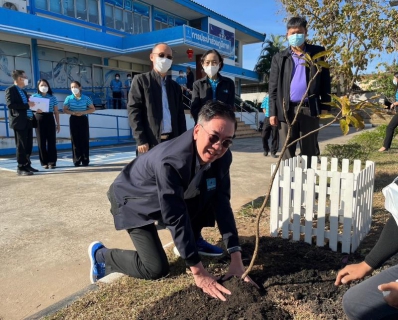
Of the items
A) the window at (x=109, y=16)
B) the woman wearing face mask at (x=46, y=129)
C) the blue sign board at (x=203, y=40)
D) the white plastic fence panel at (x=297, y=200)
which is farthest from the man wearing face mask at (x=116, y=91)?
the white plastic fence panel at (x=297, y=200)

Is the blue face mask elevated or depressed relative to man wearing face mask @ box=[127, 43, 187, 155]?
elevated

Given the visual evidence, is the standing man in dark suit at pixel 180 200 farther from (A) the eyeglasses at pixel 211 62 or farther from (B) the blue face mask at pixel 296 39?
(B) the blue face mask at pixel 296 39

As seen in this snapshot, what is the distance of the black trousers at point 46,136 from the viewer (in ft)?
22.4

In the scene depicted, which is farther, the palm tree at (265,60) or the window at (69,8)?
the palm tree at (265,60)

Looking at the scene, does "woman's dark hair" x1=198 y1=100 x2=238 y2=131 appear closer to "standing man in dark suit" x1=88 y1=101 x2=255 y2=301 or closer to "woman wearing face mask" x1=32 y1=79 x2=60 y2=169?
"standing man in dark suit" x1=88 y1=101 x2=255 y2=301

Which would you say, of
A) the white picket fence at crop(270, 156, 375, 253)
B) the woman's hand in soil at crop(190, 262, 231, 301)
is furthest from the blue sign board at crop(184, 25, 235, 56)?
the woman's hand in soil at crop(190, 262, 231, 301)

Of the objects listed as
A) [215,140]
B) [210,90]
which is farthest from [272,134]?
[215,140]

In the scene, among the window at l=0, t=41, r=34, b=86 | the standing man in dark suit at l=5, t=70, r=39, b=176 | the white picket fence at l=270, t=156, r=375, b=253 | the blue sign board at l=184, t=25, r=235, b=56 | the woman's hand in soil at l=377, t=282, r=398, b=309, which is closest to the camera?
the woman's hand in soil at l=377, t=282, r=398, b=309

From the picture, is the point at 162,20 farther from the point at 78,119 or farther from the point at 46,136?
the point at 46,136

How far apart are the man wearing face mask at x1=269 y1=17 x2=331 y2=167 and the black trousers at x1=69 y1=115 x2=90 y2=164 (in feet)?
15.0

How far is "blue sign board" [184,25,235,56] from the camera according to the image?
14500mm

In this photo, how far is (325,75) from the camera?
3891 mm

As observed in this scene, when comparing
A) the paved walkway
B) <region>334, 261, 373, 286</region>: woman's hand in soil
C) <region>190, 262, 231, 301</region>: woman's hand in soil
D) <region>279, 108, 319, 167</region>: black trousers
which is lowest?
the paved walkway

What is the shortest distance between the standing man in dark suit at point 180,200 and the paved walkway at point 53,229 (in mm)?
386
